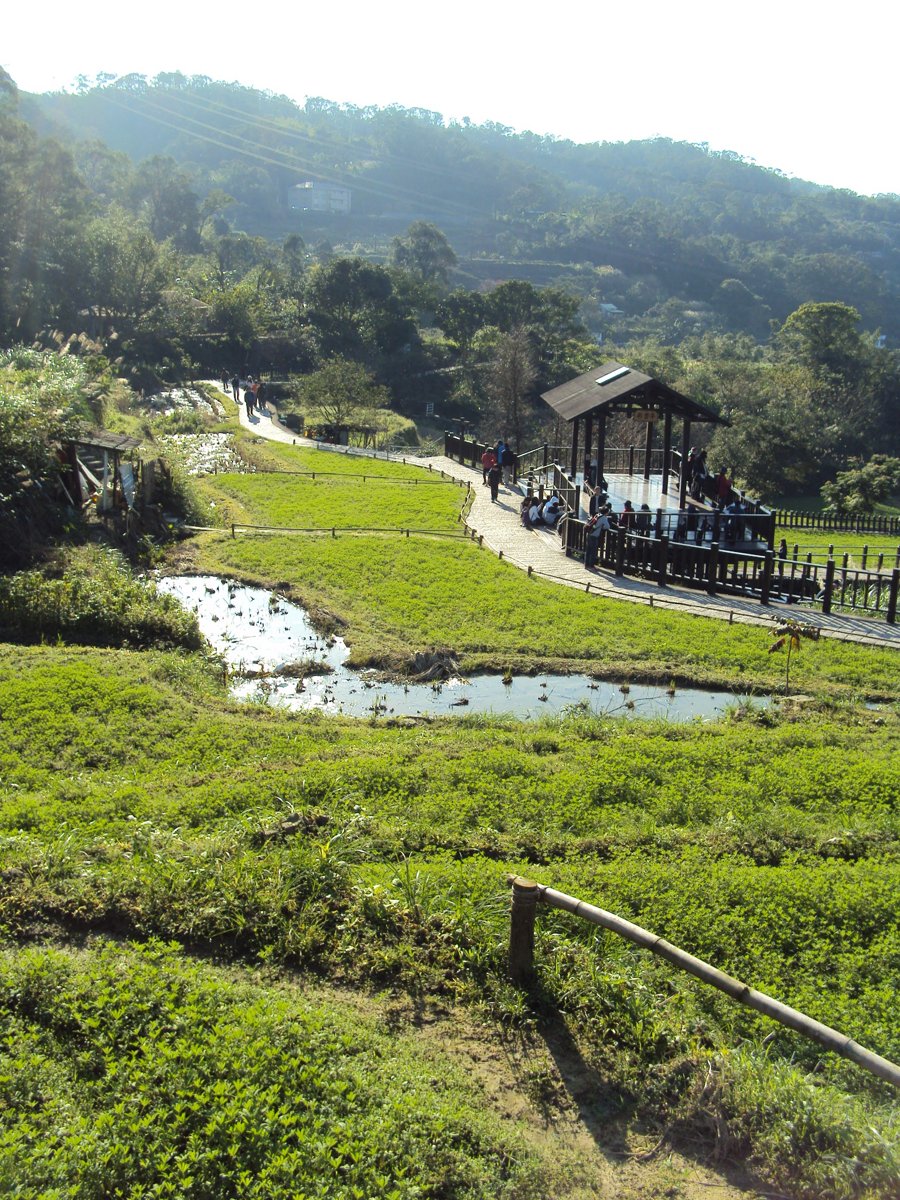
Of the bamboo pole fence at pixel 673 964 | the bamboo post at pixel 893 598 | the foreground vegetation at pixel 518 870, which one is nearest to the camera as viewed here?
the bamboo pole fence at pixel 673 964

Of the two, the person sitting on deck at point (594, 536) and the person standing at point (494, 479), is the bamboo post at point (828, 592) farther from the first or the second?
the person standing at point (494, 479)

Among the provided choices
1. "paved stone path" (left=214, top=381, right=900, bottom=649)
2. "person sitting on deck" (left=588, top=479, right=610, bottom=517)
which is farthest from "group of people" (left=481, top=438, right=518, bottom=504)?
"person sitting on deck" (left=588, top=479, right=610, bottom=517)

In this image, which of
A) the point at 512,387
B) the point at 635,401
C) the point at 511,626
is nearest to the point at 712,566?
the point at 511,626

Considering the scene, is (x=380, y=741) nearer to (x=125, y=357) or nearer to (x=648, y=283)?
(x=125, y=357)

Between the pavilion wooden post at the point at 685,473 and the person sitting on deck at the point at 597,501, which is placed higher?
the pavilion wooden post at the point at 685,473

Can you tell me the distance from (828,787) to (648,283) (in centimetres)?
16664

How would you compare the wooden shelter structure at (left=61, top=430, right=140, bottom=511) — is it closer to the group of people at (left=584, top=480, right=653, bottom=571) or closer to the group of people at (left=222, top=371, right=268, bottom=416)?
the group of people at (left=584, top=480, right=653, bottom=571)

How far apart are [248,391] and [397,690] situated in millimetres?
37320

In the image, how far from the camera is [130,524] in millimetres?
21812

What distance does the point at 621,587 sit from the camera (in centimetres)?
1973

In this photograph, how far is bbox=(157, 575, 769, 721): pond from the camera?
1395 cm

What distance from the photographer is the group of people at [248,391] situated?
47.8 meters

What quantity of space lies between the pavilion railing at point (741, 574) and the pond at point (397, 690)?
482 centimetres

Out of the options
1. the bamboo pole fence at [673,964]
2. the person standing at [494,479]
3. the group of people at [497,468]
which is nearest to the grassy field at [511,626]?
the person standing at [494,479]
